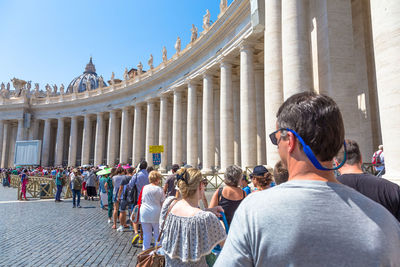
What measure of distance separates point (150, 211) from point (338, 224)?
18.4 feet

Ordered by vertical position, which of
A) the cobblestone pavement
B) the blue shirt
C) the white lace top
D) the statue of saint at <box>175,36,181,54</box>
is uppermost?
the statue of saint at <box>175,36,181,54</box>

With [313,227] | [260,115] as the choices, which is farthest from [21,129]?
[313,227]

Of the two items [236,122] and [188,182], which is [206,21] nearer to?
[236,122]

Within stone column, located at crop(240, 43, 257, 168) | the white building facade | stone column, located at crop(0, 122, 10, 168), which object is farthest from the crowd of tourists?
stone column, located at crop(0, 122, 10, 168)

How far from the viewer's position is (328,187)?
1.32m

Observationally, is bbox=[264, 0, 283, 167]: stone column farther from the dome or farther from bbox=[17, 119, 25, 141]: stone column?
the dome

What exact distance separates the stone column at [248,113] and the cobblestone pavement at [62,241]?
1181cm

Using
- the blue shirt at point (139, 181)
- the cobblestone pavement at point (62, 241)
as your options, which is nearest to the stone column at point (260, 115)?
the cobblestone pavement at point (62, 241)

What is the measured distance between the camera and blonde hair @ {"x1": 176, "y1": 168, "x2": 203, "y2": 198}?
136 inches

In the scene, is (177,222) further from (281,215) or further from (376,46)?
(376,46)

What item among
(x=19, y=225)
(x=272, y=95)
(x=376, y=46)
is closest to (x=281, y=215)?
(x=376, y=46)

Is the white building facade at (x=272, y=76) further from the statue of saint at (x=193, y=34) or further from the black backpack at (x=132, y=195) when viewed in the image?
the black backpack at (x=132, y=195)

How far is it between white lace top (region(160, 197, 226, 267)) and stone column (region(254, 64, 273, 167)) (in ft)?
71.0

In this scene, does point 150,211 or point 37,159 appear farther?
point 37,159
